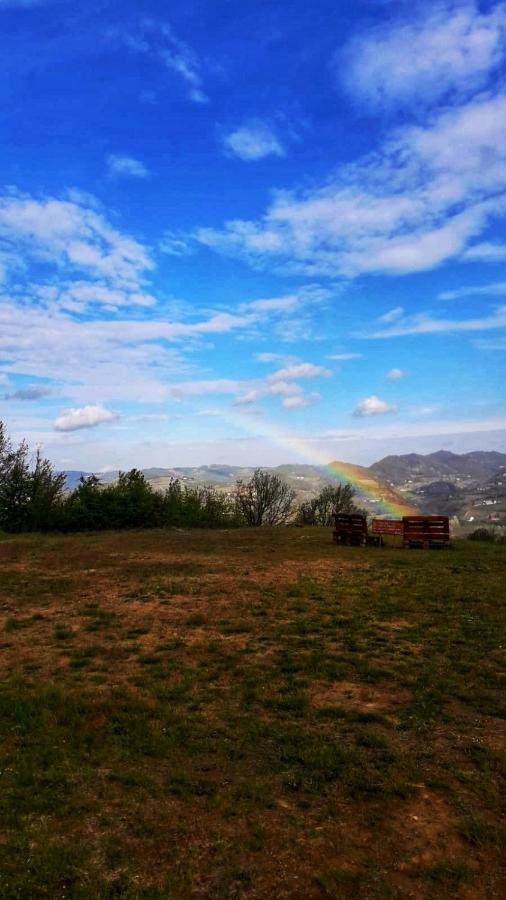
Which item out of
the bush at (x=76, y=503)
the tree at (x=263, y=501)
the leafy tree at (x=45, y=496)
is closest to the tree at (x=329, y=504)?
the tree at (x=263, y=501)

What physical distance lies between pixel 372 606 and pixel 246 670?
481 cm

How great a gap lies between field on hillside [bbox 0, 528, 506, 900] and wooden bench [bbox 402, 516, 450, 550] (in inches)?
374

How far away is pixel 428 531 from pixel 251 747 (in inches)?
689

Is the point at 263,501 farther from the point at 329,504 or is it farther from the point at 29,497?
the point at 29,497

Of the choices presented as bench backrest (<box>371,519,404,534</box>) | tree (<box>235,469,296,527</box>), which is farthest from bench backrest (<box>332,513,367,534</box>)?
tree (<box>235,469,296,527</box>)

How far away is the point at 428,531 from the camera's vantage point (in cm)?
2169

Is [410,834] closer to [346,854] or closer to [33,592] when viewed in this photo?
[346,854]

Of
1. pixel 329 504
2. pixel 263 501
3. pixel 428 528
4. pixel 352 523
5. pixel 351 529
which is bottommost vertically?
pixel 351 529

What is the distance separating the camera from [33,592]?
13.4m

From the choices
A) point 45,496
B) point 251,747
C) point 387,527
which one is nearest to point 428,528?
point 387,527

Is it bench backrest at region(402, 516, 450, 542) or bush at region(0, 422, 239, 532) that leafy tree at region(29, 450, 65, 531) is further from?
bench backrest at region(402, 516, 450, 542)

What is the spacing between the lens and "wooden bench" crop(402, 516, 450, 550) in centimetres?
2156

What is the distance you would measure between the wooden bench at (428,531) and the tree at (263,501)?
91.5 ft

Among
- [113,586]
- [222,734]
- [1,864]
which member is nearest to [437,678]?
[222,734]
